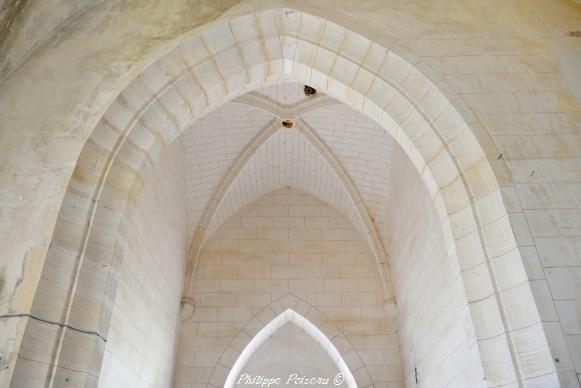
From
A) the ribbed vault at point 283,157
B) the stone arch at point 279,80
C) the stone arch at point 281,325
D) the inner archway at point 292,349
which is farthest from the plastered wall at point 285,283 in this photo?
the stone arch at point 279,80

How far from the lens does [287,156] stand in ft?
27.9

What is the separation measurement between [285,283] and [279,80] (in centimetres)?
442

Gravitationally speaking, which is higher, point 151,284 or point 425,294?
point 151,284

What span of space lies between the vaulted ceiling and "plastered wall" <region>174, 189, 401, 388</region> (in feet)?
1.19

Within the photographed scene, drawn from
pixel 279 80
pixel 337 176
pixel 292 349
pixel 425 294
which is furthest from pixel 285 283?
pixel 279 80

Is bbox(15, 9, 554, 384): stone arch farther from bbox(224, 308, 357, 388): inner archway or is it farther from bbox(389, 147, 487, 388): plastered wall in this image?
bbox(224, 308, 357, 388): inner archway

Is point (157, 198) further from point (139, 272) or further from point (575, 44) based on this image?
point (575, 44)

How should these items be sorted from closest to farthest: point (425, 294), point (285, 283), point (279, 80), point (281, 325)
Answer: point (279, 80)
point (425, 294)
point (285, 283)
point (281, 325)

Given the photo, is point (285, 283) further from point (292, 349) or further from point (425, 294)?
point (425, 294)

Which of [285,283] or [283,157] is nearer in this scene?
[285,283]

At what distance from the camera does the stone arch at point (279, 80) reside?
9.91 ft

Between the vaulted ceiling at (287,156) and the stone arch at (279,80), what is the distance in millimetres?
2931

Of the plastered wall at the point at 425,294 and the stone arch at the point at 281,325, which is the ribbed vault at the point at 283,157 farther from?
the stone arch at the point at 281,325

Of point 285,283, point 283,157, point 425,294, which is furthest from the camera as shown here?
point 283,157
